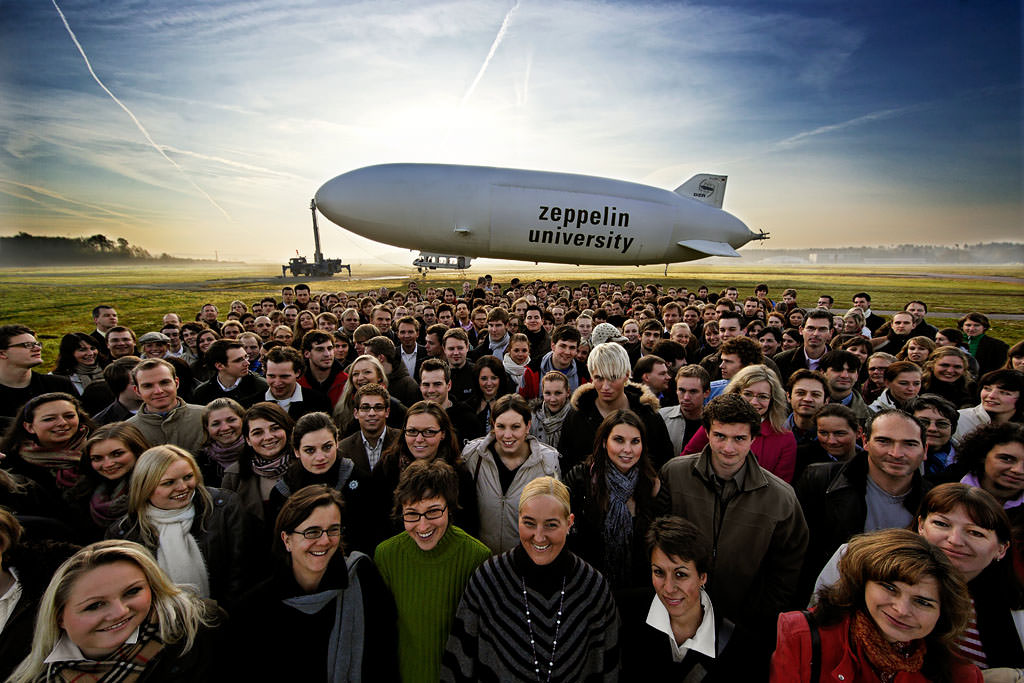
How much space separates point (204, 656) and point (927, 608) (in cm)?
357

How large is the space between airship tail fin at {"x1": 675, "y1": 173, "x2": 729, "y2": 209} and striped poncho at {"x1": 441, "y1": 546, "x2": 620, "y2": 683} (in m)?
31.5

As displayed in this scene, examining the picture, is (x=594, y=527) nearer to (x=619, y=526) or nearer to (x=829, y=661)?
(x=619, y=526)

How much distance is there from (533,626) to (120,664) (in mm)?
2021

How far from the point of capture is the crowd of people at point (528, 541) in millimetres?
1975

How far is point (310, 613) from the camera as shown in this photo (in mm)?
2293

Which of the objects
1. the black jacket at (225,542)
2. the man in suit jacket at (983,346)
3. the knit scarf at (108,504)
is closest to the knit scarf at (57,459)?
the knit scarf at (108,504)

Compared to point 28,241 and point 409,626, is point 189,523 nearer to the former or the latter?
point 409,626

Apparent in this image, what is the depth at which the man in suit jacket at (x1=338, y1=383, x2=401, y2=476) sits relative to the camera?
151 inches

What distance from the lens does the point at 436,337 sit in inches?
285

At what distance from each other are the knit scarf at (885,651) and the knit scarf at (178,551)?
3.75 metres

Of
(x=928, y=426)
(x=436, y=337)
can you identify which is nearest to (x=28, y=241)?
(x=436, y=337)

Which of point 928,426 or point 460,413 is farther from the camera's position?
point 460,413

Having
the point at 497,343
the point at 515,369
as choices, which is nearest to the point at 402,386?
the point at 515,369

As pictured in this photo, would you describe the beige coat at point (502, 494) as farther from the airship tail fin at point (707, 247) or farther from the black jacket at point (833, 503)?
the airship tail fin at point (707, 247)
